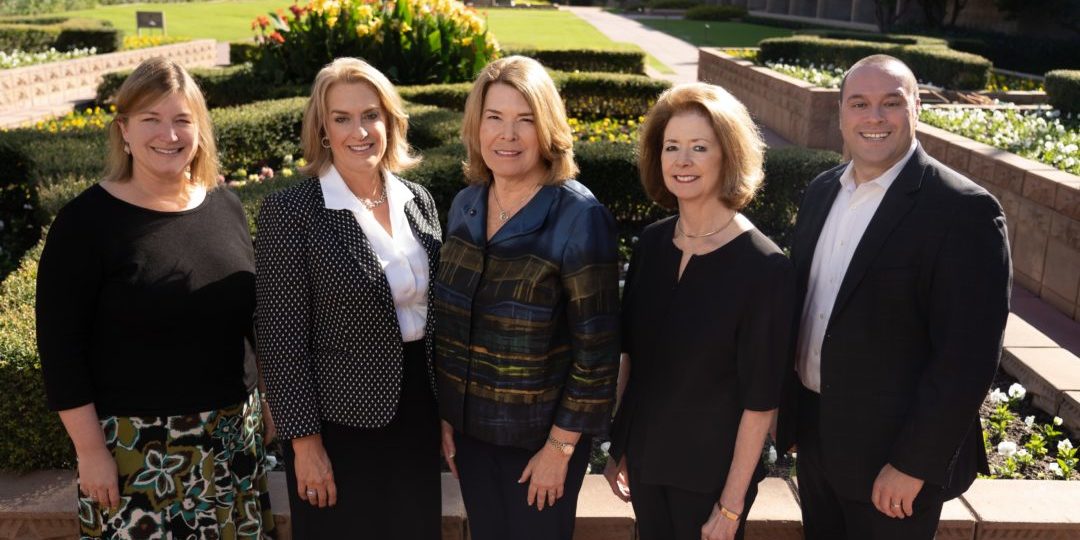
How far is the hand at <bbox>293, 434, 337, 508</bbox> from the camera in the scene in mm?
2432

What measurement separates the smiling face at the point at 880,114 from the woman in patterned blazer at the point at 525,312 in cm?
70

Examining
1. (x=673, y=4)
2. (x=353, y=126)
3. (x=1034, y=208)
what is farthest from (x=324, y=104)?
(x=673, y=4)

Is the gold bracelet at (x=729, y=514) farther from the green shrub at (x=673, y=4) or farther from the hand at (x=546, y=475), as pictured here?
the green shrub at (x=673, y=4)

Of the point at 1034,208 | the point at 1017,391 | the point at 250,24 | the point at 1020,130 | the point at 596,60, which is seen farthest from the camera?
the point at 250,24

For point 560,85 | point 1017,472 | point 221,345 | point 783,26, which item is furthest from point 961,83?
point 783,26

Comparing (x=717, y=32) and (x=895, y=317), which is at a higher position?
(x=717, y=32)

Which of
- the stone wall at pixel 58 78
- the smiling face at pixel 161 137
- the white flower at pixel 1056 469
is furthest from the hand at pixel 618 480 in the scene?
the stone wall at pixel 58 78

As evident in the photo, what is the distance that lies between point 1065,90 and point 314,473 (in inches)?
412

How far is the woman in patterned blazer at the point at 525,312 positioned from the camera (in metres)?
2.27

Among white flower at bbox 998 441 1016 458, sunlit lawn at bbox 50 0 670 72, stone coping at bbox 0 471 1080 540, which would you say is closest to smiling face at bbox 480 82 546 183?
stone coping at bbox 0 471 1080 540

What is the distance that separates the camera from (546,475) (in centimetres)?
236

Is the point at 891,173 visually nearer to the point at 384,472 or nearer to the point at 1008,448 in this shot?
the point at 384,472

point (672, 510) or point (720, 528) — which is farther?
point (672, 510)

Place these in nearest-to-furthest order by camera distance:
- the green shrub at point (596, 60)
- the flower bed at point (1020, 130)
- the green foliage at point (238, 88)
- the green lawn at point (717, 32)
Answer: the flower bed at point (1020, 130)
the green foliage at point (238, 88)
the green shrub at point (596, 60)
the green lawn at point (717, 32)
